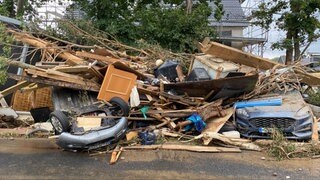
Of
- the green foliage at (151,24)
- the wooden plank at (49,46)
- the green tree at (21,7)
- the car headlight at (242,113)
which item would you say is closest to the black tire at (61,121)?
the wooden plank at (49,46)

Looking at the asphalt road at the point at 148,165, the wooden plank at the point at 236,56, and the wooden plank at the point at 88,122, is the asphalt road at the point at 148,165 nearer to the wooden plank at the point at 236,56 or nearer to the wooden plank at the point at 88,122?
the wooden plank at the point at 88,122

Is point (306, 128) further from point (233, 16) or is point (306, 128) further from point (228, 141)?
point (233, 16)

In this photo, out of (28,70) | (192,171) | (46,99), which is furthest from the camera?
(46,99)

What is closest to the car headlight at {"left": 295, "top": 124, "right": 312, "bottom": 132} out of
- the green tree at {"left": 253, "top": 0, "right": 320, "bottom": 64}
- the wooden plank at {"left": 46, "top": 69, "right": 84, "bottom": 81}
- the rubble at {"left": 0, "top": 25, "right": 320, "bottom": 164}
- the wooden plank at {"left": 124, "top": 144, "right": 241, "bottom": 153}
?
the rubble at {"left": 0, "top": 25, "right": 320, "bottom": 164}

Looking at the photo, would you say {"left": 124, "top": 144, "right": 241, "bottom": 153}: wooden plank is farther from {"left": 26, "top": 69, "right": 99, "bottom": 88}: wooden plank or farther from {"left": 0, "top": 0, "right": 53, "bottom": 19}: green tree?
{"left": 0, "top": 0, "right": 53, "bottom": 19}: green tree

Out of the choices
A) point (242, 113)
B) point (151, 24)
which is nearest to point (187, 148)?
point (242, 113)

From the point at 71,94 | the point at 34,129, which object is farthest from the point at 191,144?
the point at 34,129

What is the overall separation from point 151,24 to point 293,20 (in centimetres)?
602

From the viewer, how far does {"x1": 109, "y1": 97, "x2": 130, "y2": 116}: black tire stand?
19.5 ft

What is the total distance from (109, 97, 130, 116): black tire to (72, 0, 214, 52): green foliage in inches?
261

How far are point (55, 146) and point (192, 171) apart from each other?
2408 millimetres

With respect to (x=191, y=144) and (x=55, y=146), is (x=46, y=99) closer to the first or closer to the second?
(x=55, y=146)

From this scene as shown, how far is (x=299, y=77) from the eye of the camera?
285 inches

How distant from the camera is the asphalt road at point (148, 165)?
429 centimetres
